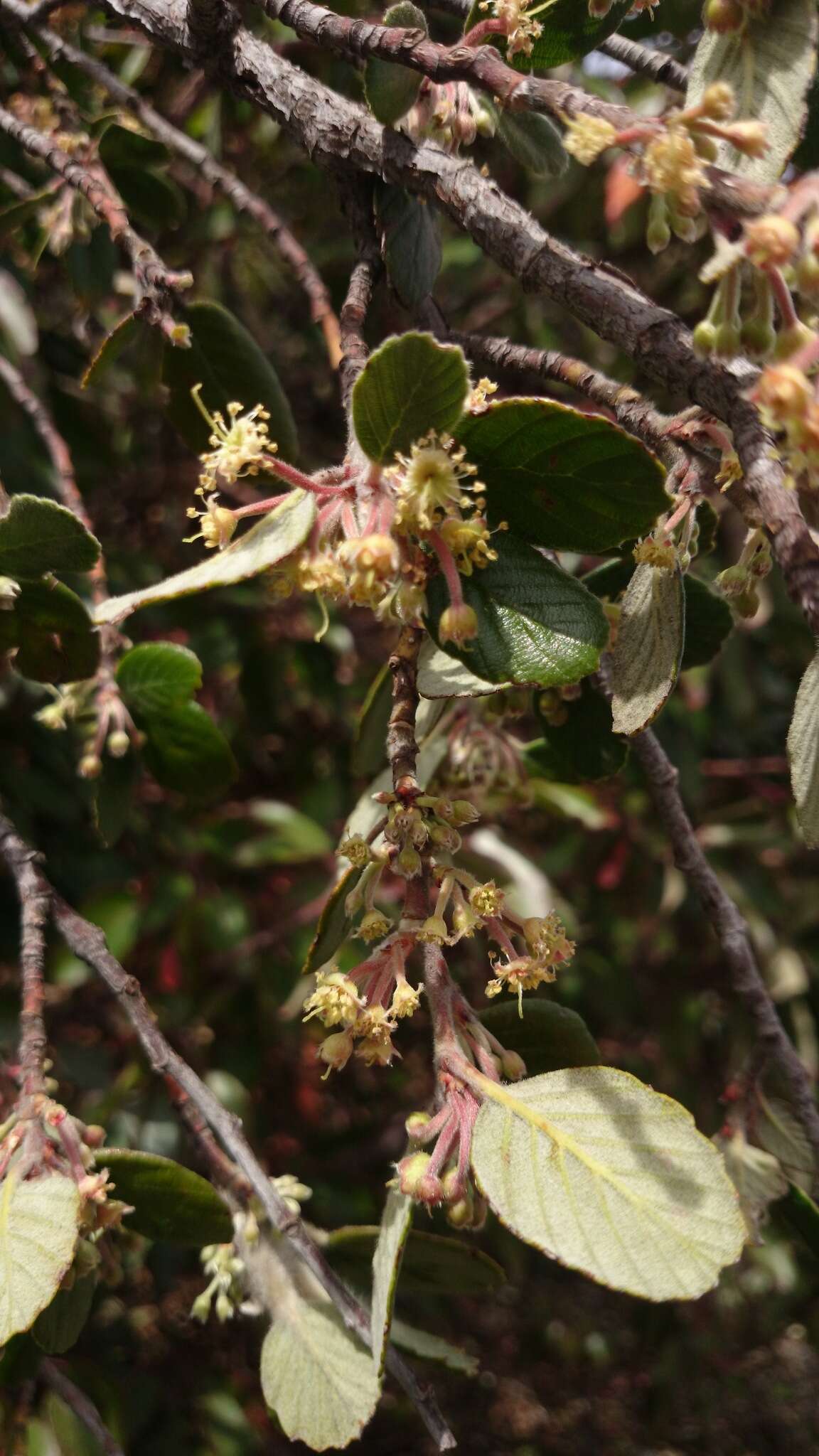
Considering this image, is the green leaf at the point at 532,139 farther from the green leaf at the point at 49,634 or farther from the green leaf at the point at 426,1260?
the green leaf at the point at 426,1260

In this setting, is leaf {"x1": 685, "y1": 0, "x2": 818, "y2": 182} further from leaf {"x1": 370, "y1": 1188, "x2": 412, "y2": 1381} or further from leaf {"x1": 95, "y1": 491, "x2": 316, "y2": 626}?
leaf {"x1": 370, "y1": 1188, "x2": 412, "y2": 1381}

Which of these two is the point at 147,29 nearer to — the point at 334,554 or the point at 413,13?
the point at 413,13

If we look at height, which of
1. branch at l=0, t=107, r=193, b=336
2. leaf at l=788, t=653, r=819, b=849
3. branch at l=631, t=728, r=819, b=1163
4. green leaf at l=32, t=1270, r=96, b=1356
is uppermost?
leaf at l=788, t=653, r=819, b=849

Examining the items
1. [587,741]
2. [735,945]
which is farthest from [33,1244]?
[735,945]

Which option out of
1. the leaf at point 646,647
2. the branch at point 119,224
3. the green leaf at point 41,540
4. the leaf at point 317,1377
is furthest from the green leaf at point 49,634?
the leaf at point 317,1377

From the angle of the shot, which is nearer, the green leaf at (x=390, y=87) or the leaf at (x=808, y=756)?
the leaf at (x=808, y=756)

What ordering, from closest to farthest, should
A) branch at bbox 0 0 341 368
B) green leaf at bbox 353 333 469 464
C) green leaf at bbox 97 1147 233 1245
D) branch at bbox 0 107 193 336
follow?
1. green leaf at bbox 353 333 469 464
2. green leaf at bbox 97 1147 233 1245
3. branch at bbox 0 107 193 336
4. branch at bbox 0 0 341 368

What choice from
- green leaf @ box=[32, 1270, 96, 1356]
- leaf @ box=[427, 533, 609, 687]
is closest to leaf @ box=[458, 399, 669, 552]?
leaf @ box=[427, 533, 609, 687]

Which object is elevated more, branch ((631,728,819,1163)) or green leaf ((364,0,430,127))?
green leaf ((364,0,430,127))
